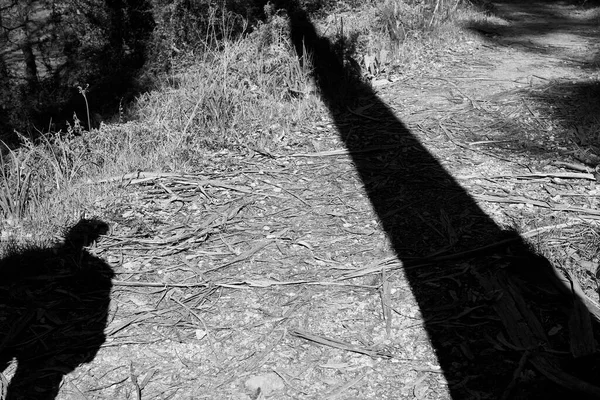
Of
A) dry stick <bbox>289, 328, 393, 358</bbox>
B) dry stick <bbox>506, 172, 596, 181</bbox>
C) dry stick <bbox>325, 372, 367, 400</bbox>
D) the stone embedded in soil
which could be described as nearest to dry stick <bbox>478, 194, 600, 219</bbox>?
dry stick <bbox>506, 172, 596, 181</bbox>

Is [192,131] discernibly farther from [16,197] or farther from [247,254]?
[247,254]

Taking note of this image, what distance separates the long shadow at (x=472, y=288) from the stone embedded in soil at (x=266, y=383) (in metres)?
0.86

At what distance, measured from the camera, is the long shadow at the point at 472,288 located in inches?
124

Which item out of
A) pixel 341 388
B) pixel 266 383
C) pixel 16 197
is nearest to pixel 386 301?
pixel 341 388

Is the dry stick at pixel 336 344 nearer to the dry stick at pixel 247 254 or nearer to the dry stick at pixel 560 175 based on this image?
the dry stick at pixel 247 254

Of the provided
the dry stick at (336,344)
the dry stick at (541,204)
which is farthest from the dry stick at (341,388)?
the dry stick at (541,204)

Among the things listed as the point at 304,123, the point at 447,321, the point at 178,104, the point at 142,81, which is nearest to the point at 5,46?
the point at 142,81

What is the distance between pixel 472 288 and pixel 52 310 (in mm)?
2559

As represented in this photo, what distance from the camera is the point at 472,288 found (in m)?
3.84

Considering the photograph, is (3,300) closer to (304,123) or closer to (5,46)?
(304,123)

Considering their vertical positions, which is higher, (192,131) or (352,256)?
(192,131)

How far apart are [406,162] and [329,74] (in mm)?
2223

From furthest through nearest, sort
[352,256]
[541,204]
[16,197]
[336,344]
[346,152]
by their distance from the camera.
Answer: [346,152] → [16,197] → [541,204] → [352,256] → [336,344]

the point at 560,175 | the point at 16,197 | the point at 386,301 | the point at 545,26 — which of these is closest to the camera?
the point at 386,301
